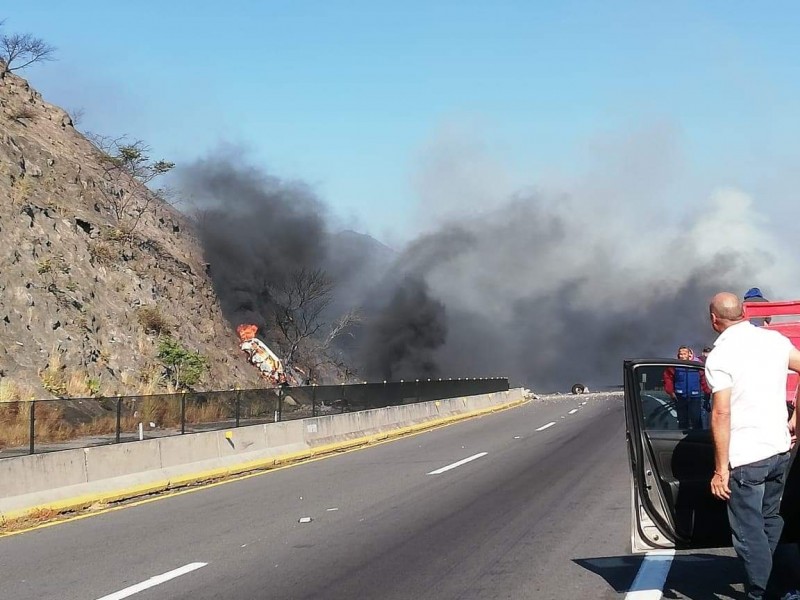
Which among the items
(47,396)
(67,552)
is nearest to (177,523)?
(67,552)

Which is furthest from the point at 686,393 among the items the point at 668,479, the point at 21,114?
the point at 21,114

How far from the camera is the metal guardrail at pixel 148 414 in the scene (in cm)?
1359

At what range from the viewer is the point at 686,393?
7387mm

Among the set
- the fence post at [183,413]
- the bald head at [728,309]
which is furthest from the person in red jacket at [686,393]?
the fence post at [183,413]

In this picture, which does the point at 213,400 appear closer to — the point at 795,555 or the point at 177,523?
the point at 177,523

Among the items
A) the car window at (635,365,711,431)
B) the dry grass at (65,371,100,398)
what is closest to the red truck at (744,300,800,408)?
the car window at (635,365,711,431)

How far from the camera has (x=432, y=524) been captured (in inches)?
406

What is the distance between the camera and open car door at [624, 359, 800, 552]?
627 centimetres

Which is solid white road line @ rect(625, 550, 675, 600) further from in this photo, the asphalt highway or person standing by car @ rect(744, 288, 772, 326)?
person standing by car @ rect(744, 288, 772, 326)

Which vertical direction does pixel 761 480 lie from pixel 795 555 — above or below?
above

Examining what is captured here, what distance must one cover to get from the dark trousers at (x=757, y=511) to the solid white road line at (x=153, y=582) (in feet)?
15.5

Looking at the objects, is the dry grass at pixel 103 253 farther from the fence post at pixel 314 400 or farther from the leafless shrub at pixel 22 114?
the fence post at pixel 314 400

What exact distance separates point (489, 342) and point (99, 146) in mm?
42356

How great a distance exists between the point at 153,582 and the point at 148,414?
29.1 feet
